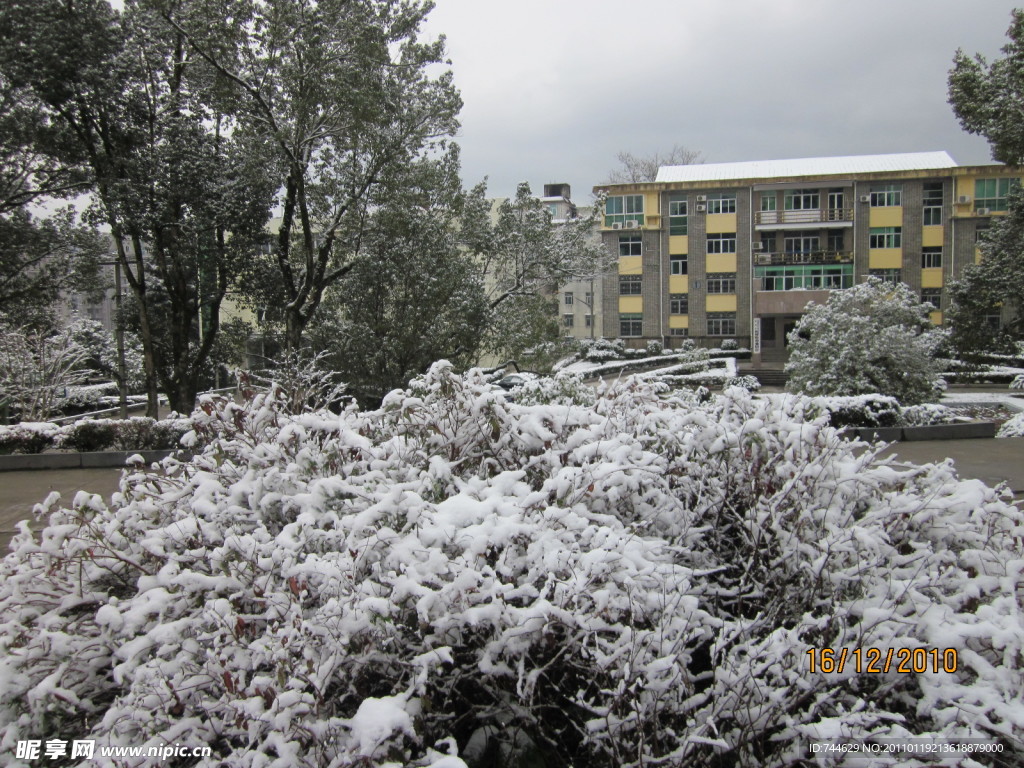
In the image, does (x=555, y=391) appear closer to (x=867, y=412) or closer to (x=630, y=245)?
(x=867, y=412)

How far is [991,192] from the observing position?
3234 cm

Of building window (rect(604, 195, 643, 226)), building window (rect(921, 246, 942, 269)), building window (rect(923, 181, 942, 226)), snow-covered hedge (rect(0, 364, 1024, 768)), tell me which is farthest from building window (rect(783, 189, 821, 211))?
snow-covered hedge (rect(0, 364, 1024, 768))

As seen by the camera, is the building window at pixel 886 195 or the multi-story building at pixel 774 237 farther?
the building window at pixel 886 195

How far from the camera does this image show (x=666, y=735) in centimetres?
196

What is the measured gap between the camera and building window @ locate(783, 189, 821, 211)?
3438cm

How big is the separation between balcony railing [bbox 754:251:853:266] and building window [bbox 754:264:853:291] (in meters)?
0.21

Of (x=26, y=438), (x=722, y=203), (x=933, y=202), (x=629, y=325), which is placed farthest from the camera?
(x=629, y=325)

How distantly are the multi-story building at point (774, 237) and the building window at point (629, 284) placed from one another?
6cm

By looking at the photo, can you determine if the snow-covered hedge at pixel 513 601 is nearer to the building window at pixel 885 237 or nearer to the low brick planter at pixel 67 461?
the low brick planter at pixel 67 461

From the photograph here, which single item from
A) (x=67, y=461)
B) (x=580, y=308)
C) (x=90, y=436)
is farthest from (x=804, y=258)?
(x=67, y=461)

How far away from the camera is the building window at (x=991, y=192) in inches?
1270

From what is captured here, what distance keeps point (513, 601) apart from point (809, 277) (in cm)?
3613
